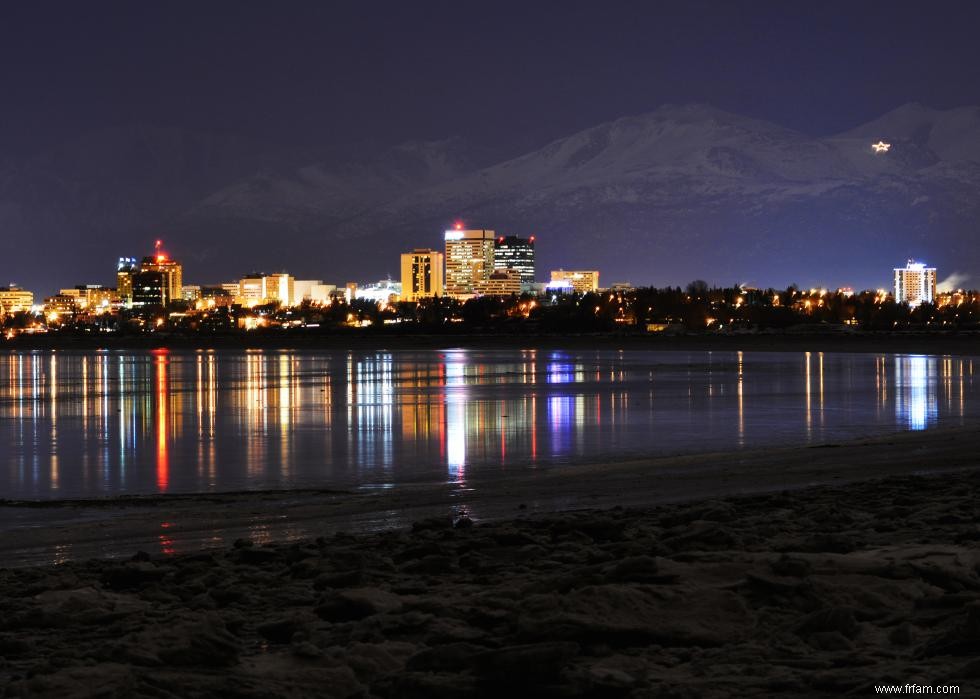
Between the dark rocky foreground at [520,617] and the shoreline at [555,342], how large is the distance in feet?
238

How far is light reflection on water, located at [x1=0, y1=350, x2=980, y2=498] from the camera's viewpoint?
1831cm

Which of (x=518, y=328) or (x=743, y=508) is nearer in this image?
(x=743, y=508)

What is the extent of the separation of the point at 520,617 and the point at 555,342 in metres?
112

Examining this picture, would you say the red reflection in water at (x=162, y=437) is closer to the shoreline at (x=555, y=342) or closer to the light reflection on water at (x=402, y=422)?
the light reflection on water at (x=402, y=422)

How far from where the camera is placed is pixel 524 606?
22.3 feet

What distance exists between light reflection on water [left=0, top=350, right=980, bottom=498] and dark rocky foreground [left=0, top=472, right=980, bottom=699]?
Result: 24.3 feet

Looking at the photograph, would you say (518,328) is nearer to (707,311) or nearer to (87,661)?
(707,311)

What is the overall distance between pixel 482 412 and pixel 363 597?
72.4ft

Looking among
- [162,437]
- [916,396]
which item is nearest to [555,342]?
[916,396]

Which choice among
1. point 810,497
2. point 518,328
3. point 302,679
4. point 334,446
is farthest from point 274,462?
point 518,328

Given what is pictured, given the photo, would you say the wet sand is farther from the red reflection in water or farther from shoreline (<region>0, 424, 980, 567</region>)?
the red reflection in water

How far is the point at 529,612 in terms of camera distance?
6.60 meters

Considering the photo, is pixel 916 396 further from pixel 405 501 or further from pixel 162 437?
pixel 405 501

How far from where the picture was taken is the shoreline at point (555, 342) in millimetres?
93938
